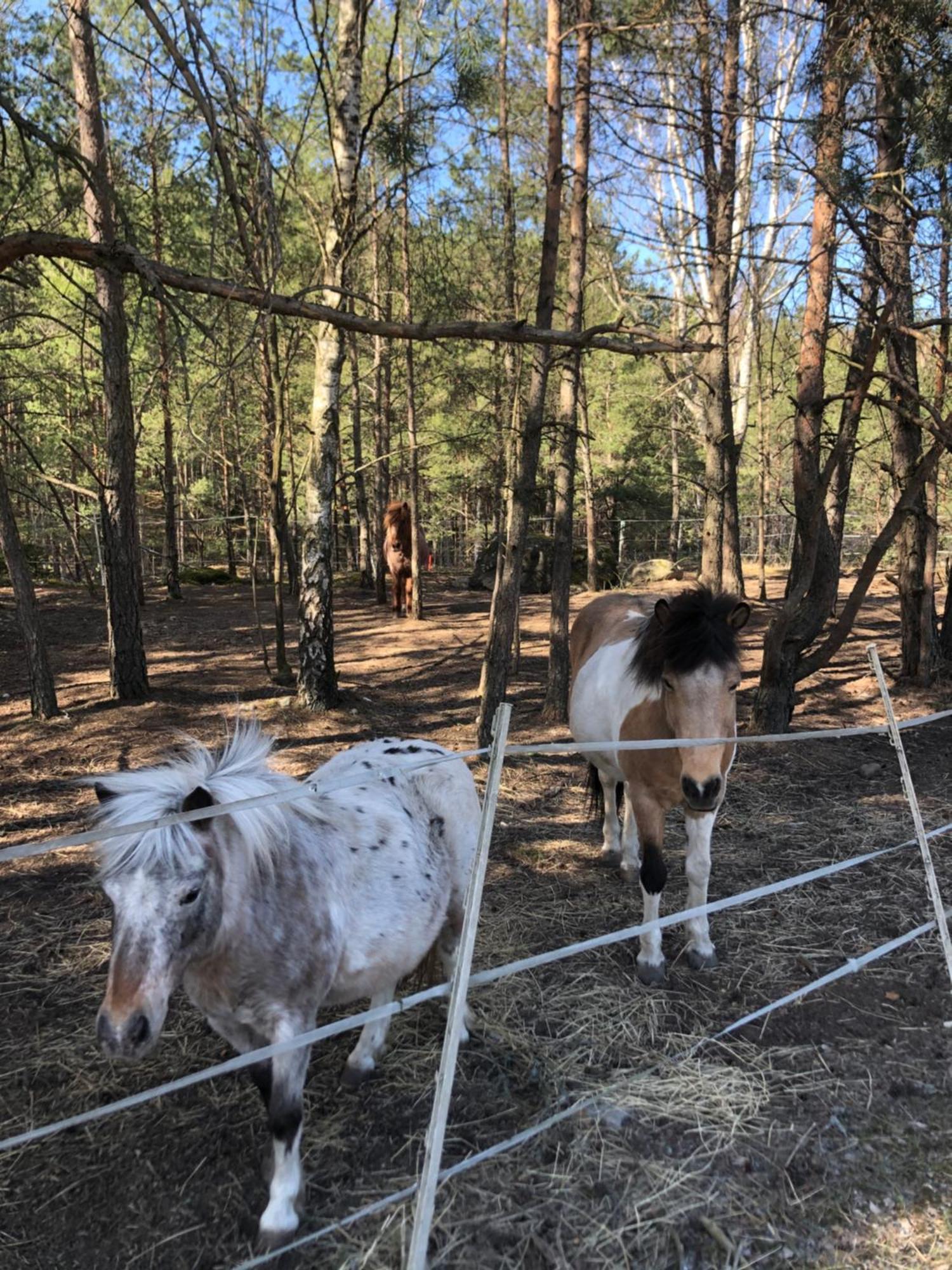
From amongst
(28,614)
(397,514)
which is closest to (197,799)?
(28,614)

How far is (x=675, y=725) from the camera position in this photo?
3.16 meters

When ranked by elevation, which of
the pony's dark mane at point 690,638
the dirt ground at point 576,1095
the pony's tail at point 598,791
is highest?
the pony's dark mane at point 690,638

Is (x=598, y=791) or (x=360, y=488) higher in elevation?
(x=360, y=488)

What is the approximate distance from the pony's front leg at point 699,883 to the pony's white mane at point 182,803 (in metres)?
2.00

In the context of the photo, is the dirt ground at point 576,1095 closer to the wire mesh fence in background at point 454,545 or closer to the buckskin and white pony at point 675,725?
the buckskin and white pony at point 675,725

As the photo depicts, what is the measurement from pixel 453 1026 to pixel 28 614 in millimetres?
5965

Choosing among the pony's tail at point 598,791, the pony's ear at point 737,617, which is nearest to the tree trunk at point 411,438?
the pony's tail at point 598,791

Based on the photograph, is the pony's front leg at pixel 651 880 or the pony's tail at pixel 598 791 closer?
the pony's front leg at pixel 651 880

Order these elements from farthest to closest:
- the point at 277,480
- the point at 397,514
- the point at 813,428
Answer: the point at 397,514, the point at 277,480, the point at 813,428

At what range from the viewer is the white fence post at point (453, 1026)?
1496 mm

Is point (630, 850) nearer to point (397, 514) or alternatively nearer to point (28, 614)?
point (28, 614)

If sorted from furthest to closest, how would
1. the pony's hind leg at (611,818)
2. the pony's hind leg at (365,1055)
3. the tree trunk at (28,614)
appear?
the tree trunk at (28,614) < the pony's hind leg at (611,818) < the pony's hind leg at (365,1055)

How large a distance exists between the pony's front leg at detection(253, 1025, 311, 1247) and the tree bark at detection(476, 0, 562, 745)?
374 cm

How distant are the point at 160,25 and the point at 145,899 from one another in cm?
239
